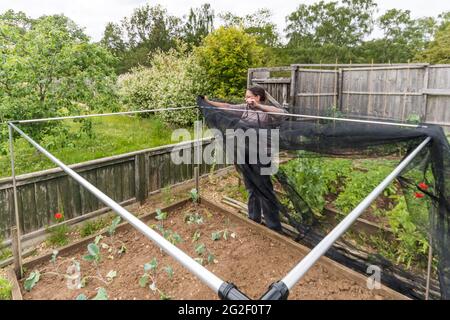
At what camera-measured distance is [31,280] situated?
2.62m

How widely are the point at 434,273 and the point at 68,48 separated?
4893 mm

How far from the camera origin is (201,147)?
4996 mm

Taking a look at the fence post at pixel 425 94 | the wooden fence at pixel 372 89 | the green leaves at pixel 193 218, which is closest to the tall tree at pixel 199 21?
the wooden fence at pixel 372 89

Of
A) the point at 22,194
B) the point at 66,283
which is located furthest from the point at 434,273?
the point at 22,194

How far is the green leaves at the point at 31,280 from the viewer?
2.58 meters

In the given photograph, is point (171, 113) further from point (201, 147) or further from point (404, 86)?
point (404, 86)

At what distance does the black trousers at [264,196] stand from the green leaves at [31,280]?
219 centimetres

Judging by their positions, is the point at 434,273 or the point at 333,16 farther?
the point at 333,16

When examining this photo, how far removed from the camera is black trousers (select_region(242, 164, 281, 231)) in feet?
10.6

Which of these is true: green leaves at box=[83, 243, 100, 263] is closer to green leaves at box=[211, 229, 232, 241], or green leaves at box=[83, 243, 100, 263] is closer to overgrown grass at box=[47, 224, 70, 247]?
overgrown grass at box=[47, 224, 70, 247]

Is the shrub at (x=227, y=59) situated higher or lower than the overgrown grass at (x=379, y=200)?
higher

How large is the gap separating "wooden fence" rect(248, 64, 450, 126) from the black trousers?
2.98 m

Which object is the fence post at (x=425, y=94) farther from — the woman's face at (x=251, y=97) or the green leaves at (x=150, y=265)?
the green leaves at (x=150, y=265)

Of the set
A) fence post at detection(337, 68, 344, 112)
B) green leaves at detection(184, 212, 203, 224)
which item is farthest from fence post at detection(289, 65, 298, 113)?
green leaves at detection(184, 212, 203, 224)
